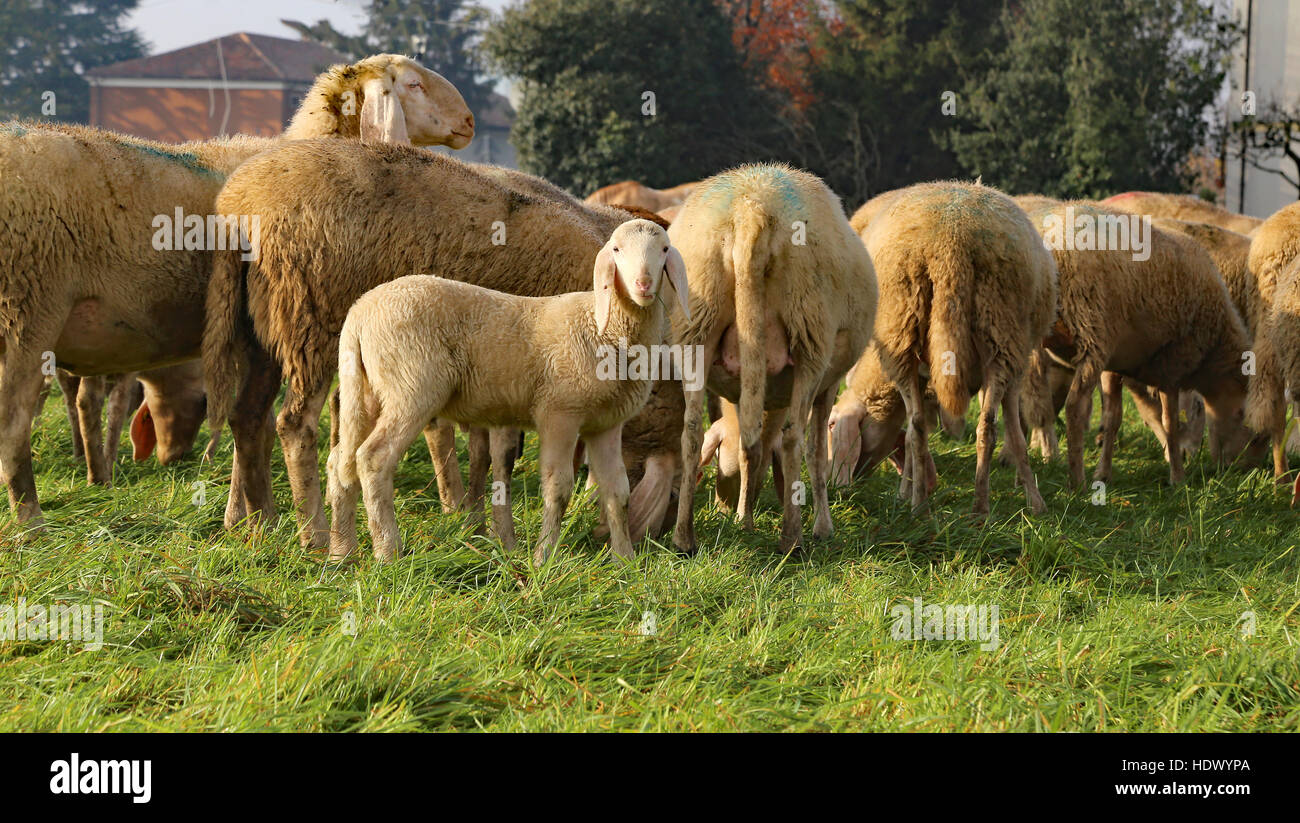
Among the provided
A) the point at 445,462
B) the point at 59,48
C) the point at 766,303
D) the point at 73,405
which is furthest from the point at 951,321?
the point at 59,48

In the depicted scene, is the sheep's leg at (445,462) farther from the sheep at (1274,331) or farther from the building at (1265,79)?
the building at (1265,79)

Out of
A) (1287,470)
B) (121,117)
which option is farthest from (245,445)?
(121,117)

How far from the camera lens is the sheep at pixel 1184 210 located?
11.1 meters

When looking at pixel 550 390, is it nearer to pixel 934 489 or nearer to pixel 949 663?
pixel 949 663

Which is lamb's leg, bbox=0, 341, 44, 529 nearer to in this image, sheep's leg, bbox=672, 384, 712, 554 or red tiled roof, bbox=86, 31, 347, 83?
sheep's leg, bbox=672, 384, 712, 554

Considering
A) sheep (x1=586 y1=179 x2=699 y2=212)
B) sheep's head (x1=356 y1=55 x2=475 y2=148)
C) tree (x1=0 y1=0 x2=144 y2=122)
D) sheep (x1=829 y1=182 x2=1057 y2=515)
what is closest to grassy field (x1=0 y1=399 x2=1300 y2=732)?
sheep (x1=829 y1=182 x2=1057 y2=515)

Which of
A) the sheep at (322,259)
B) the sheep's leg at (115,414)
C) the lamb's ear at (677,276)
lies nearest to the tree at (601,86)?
the sheep's leg at (115,414)

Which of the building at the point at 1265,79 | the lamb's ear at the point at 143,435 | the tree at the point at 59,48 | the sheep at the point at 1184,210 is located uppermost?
the tree at the point at 59,48

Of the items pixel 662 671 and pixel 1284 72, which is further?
pixel 1284 72

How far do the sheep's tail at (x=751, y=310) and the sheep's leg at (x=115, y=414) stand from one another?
397 cm

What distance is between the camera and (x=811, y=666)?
3.93 m

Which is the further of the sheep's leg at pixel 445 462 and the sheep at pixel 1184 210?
the sheep at pixel 1184 210

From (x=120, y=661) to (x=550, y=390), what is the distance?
1.83 metres

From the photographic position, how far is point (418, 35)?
45906 millimetres
